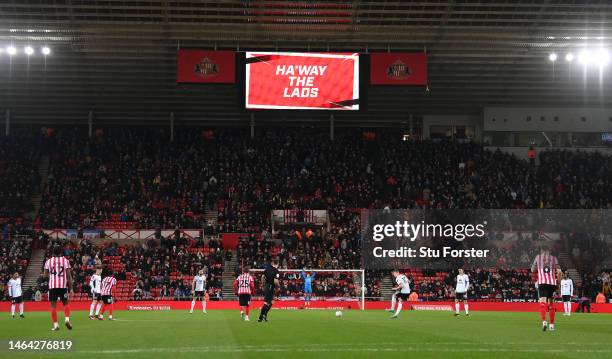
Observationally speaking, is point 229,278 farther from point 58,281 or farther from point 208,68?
point 58,281

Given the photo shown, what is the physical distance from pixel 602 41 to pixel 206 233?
2688 cm

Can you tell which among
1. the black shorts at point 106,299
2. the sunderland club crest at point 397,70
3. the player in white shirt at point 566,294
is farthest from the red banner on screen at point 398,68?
the black shorts at point 106,299

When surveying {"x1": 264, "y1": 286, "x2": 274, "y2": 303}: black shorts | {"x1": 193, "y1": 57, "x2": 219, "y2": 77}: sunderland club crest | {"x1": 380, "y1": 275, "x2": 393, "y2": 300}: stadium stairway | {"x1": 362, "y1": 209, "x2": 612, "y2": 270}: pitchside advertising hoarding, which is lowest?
{"x1": 380, "y1": 275, "x2": 393, "y2": 300}: stadium stairway

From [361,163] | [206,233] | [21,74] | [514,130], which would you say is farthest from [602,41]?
[21,74]

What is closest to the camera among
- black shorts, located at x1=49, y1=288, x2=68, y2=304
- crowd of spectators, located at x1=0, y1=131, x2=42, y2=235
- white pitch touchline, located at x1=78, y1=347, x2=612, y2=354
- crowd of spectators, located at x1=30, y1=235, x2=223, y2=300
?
white pitch touchline, located at x1=78, y1=347, x2=612, y2=354

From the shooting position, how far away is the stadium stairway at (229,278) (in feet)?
162

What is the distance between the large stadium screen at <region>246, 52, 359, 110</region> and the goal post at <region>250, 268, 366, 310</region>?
9.43 m

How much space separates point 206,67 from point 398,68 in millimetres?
10842

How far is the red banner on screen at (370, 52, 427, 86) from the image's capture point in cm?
4697

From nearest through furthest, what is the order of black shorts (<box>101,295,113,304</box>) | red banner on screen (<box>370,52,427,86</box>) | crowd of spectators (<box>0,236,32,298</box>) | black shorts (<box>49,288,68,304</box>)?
1. black shorts (<box>49,288,68,304</box>)
2. black shorts (<box>101,295,113,304</box>)
3. red banner on screen (<box>370,52,427,86</box>)
4. crowd of spectators (<box>0,236,32,298</box>)

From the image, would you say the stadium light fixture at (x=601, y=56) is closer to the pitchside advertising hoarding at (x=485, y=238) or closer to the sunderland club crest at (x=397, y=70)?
the pitchside advertising hoarding at (x=485, y=238)

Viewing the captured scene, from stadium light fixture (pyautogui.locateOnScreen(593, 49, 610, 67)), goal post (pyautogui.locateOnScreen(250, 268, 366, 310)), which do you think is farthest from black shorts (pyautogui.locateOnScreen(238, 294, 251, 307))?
stadium light fixture (pyautogui.locateOnScreen(593, 49, 610, 67))

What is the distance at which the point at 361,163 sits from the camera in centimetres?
6044

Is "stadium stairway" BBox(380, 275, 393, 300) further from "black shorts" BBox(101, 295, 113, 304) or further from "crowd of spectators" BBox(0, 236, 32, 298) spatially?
"crowd of spectators" BBox(0, 236, 32, 298)
